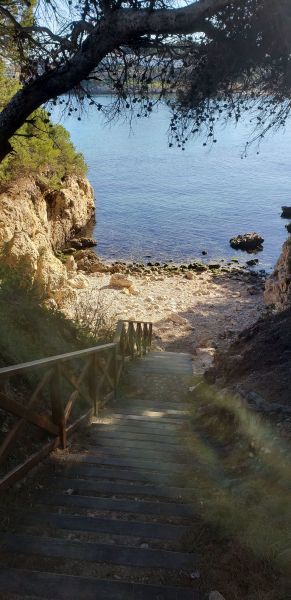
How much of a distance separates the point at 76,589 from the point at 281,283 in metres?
15.3

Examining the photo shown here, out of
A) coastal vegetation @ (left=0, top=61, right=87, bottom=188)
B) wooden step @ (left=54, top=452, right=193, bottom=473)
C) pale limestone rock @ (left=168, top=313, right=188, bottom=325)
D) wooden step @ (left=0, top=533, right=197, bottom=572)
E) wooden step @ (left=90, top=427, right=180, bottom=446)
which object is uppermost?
coastal vegetation @ (left=0, top=61, right=87, bottom=188)

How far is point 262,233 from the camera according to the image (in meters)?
36.0

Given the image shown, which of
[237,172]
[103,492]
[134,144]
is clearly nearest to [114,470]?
[103,492]

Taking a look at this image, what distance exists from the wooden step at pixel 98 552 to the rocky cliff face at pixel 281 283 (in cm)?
1243

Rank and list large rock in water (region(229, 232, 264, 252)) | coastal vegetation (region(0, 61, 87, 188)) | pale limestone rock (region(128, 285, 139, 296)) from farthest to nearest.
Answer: large rock in water (region(229, 232, 264, 252)), pale limestone rock (region(128, 285, 139, 296)), coastal vegetation (region(0, 61, 87, 188))

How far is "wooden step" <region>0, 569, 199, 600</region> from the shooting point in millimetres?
2607

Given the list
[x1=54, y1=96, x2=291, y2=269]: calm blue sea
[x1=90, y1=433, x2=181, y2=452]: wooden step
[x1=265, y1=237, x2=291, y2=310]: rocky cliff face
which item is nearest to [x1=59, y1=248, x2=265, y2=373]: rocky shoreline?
[x1=265, y1=237, x2=291, y2=310]: rocky cliff face

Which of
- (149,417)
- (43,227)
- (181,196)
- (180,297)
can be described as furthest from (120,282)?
(181,196)

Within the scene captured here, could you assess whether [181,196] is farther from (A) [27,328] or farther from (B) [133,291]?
(A) [27,328]

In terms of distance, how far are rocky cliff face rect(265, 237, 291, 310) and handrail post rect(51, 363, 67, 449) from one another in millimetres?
11218

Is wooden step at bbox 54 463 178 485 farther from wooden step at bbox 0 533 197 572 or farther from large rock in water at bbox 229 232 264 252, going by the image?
large rock in water at bbox 229 232 264 252

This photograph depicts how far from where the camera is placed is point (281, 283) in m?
16.9

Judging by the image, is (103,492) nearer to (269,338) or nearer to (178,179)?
(269,338)

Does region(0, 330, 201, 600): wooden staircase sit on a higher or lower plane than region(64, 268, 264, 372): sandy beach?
higher
